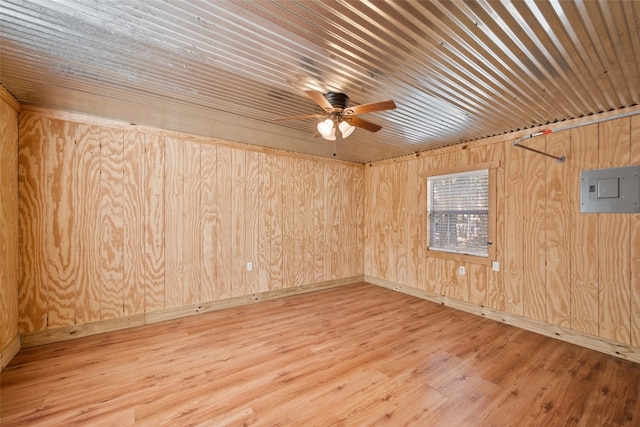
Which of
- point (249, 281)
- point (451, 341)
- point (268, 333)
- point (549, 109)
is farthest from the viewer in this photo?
point (249, 281)

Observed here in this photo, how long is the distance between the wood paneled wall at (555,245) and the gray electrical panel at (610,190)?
0.07 metres

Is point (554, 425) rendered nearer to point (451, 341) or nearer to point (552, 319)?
point (451, 341)

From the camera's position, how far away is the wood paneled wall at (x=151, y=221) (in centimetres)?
285

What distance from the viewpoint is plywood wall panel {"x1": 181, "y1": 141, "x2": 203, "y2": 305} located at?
369 centimetres

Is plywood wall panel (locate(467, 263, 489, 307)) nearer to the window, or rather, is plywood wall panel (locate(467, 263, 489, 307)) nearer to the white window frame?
the white window frame

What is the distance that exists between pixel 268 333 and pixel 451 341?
211 centimetres

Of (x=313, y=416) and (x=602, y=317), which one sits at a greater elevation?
(x=602, y=317)

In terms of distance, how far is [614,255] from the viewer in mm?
2713

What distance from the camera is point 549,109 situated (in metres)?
2.75

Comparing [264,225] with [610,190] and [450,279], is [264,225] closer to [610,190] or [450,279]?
[450,279]

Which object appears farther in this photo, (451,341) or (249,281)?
(249,281)

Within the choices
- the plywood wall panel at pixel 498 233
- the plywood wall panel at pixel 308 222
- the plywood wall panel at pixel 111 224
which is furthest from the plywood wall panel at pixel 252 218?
the plywood wall panel at pixel 498 233

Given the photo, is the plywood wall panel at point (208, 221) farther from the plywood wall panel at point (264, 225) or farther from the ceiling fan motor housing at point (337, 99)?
the ceiling fan motor housing at point (337, 99)

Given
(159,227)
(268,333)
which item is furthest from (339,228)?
(159,227)
